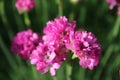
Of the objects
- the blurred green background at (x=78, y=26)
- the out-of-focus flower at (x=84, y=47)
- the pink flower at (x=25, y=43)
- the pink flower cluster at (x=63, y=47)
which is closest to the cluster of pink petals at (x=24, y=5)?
the blurred green background at (x=78, y=26)

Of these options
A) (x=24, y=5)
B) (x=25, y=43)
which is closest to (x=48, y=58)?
(x=25, y=43)

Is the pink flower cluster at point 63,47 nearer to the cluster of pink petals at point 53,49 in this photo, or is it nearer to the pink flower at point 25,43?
the cluster of pink petals at point 53,49

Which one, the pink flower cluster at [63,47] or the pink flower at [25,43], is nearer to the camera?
the pink flower cluster at [63,47]

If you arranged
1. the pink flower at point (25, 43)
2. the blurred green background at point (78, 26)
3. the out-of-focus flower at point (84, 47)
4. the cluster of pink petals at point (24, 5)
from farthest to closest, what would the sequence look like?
the blurred green background at point (78, 26)
the cluster of pink petals at point (24, 5)
the pink flower at point (25, 43)
the out-of-focus flower at point (84, 47)

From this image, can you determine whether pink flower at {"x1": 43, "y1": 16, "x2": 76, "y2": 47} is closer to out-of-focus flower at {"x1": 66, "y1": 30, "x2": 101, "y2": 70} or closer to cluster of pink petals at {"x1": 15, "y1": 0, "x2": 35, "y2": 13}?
out-of-focus flower at {"x1": 66, "y1": 30, "x2": 101, "y2": 70}

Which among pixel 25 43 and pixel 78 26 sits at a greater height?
pixel 78 26

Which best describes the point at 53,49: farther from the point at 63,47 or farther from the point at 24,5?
the point at 24,5

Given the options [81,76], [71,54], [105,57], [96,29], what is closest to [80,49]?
[71,54]
